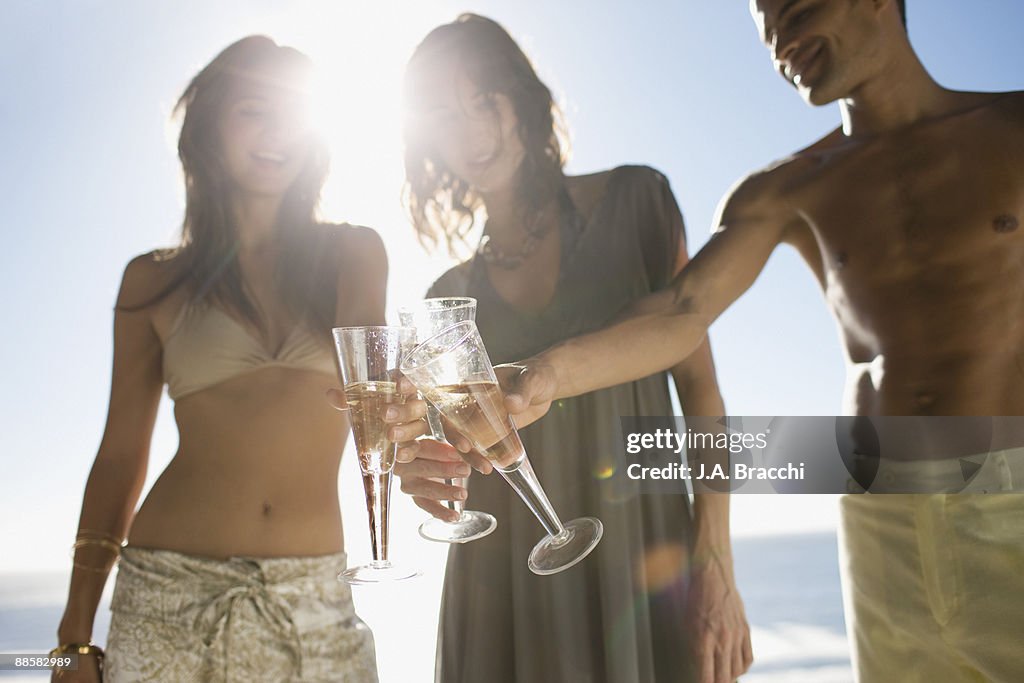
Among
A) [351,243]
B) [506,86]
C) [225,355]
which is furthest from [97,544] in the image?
[506,86]

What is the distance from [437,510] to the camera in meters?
1.53

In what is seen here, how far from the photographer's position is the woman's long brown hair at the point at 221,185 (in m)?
2.76

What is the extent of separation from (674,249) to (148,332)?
5.75ft

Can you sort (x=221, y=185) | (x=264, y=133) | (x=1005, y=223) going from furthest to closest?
(x=221, y=185) < (x=264, y=133) < (x=1005, y=223)

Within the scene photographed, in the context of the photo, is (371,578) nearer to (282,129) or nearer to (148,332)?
(148,332)

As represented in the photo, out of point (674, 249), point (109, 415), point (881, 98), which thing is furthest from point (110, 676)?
point (881, 98)

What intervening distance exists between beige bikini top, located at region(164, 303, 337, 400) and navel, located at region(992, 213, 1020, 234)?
1.90 metres

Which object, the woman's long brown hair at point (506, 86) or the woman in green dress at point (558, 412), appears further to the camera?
the woman's long brown hair at point (506, 86)

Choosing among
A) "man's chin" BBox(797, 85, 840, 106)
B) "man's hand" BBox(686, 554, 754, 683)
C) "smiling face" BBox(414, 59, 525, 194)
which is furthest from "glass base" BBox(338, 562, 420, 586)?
"man's chin" BBox(797, 85, 840, 106)

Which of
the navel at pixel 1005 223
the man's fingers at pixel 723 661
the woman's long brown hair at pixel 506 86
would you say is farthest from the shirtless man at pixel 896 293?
the woman's long brown hair at pixel 506 86

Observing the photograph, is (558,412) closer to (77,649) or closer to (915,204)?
(915,204)

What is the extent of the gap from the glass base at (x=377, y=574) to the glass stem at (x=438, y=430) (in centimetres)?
17

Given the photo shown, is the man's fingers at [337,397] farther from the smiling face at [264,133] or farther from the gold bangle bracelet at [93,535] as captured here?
the smiling face at [264,133]

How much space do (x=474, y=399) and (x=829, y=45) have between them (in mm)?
1978
